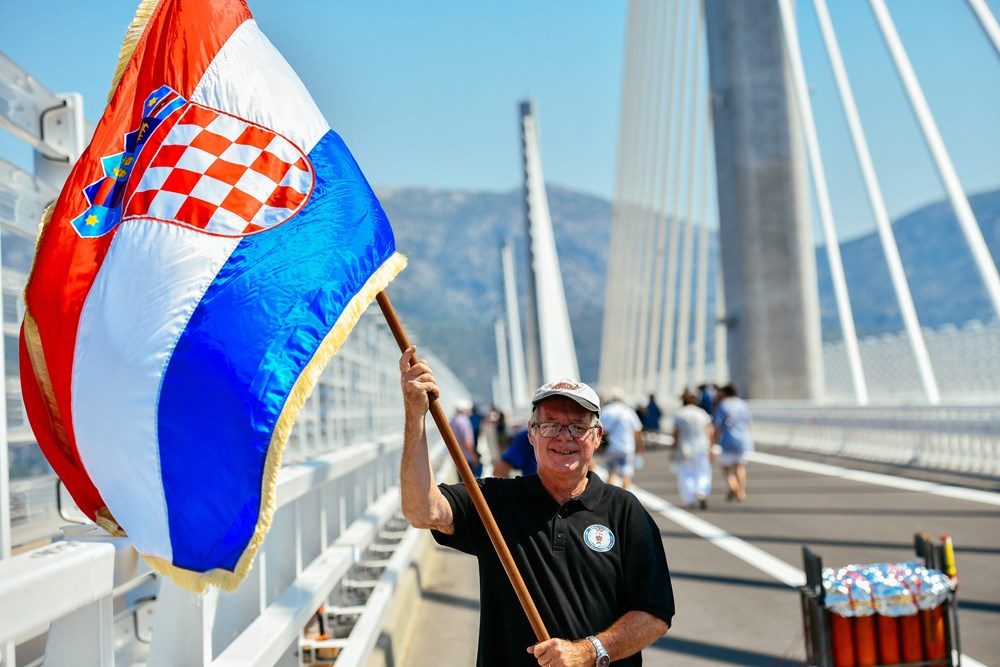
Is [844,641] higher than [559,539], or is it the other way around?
[559,539]

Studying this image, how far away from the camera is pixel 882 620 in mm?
4180

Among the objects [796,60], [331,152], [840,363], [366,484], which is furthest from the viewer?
[840,363]

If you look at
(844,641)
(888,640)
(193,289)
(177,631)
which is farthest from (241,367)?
(888,640)

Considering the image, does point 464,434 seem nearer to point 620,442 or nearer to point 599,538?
point 620,442

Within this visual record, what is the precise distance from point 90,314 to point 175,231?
0.31 m

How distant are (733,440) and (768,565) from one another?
4.67 m

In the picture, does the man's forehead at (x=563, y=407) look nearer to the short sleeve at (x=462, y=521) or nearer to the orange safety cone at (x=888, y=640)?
the short sleeve at (x=462, y=521)

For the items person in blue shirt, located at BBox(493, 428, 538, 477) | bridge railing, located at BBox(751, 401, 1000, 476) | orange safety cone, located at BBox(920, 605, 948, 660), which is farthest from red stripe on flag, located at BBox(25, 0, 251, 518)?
bridge railing, located at BBox(751, 401, 1000, 476)

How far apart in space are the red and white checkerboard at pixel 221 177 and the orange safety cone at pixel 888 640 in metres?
2.73

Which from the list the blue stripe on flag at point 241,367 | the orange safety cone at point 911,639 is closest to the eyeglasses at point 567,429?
the blue stripe on flag at point 241,367

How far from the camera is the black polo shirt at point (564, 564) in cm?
295

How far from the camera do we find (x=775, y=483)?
15164 mm

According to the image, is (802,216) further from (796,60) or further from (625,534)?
(625,534)

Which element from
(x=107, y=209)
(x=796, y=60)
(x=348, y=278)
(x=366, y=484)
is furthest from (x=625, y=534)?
(x=796, y=60)
